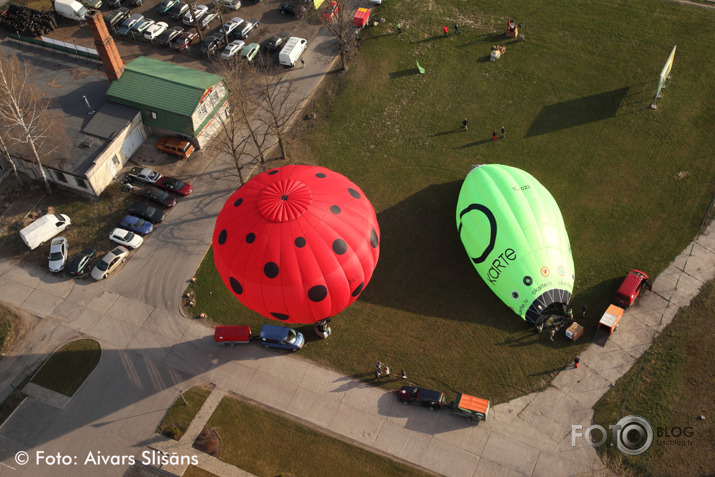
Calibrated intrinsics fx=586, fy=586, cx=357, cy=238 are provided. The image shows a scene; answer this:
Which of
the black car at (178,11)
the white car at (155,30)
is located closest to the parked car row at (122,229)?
the white car at (155,30)

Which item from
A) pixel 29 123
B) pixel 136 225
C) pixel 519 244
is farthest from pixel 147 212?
pixel 519 244

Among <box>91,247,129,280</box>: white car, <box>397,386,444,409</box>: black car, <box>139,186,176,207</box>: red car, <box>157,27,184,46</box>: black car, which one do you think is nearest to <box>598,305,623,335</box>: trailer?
<box>397,386,444,409</box>: black car

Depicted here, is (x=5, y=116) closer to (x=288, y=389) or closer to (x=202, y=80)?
(x=202, y=80)

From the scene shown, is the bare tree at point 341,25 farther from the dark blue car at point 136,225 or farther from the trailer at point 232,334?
the trailer at point 232,334

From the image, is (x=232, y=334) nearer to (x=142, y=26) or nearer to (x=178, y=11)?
(x=142, y=26)

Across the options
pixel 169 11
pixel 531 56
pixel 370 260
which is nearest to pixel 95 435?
pixel 370 260
